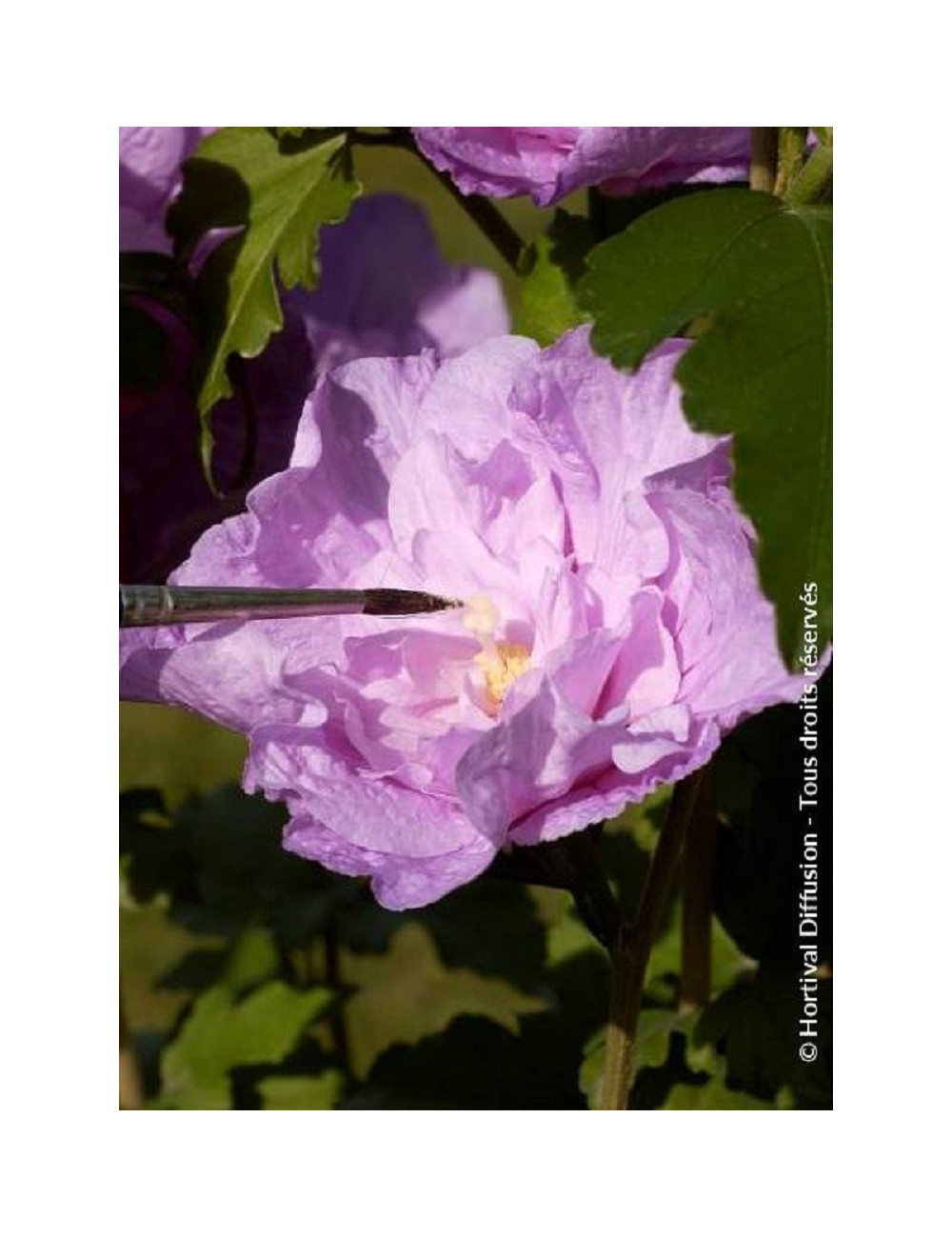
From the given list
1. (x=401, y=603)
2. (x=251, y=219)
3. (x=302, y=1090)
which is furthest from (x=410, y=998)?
(x=251, y=219)

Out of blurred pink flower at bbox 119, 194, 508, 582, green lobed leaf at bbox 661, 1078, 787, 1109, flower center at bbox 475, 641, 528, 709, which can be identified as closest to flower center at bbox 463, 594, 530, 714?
flower center at bbox 475, 641, 528, 709

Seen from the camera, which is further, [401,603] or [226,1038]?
[226,1038]

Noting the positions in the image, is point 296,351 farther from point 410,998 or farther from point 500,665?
point 410,998

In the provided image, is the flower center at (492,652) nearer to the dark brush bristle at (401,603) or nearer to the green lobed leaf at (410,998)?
the dark brush bristle at (401,603)

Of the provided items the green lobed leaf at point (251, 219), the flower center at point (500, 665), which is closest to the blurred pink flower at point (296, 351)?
the green lobed leaf at point (251, 219)

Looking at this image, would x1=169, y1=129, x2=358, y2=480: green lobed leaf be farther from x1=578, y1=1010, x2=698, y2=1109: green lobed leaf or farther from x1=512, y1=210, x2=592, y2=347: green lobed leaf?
x1=578, y1=1010, x2=698, y2=1109: green lobed leaf
